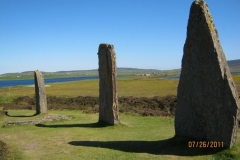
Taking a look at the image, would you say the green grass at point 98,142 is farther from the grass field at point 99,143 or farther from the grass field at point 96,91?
the grass field at point 96,91

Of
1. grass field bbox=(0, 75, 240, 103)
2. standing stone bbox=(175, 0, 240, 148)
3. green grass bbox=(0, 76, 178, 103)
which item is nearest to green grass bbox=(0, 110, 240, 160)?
standing stone bbox=(175, 0, 240, 148)

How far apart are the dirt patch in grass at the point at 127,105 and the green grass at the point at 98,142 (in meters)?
6.15

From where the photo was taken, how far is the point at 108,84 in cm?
1942

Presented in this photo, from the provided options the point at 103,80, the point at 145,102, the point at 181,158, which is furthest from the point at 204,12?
the point at 145,102

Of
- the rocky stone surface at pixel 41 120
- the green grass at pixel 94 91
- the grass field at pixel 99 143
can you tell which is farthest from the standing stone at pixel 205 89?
the green grass at pixel 94 91

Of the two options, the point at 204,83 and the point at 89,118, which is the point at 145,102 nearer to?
the point at 89,118

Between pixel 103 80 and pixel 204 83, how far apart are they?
967cm

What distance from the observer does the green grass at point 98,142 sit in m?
11.8

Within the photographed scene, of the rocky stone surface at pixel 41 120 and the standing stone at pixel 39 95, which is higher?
the standing stone at pixel 39 95

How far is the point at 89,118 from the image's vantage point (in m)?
24.3

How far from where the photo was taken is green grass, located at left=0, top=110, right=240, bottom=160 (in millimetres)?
11797

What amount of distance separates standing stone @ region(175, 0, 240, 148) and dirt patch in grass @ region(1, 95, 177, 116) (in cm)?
1252
